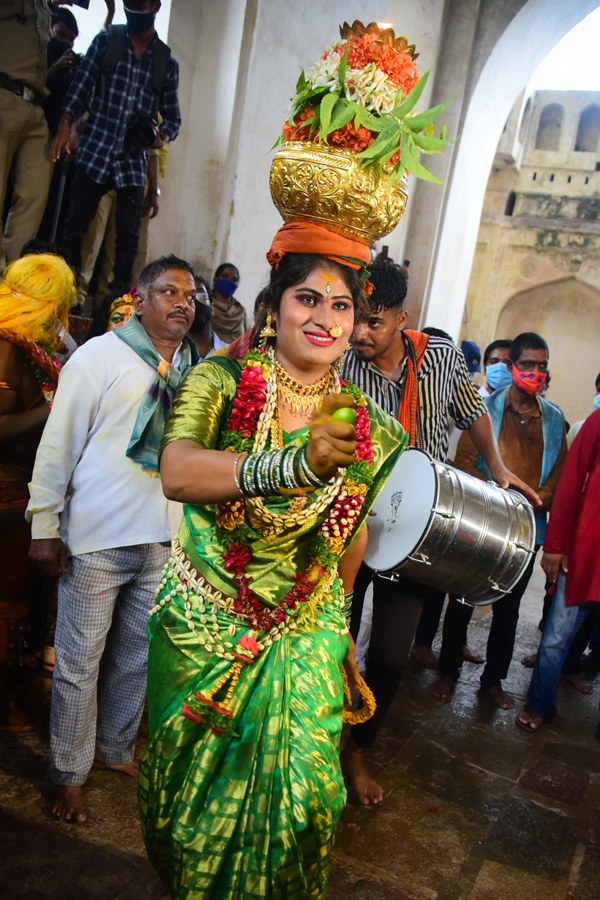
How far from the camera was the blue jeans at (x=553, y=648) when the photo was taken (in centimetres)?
471

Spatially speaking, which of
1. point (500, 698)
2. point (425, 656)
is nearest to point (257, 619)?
point (500, 698)

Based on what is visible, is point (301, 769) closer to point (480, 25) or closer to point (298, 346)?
point (298, 346)

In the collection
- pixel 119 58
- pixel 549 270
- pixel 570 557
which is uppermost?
pixel 549 270

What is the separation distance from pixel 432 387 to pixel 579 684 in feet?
10.2

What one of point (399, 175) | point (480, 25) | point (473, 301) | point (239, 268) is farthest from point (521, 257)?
point (399, 175)

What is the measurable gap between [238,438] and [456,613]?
3375 millimetres

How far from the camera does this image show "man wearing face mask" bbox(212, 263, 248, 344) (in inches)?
292

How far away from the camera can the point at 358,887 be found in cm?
291

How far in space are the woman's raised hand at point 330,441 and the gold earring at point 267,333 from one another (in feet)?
2.62

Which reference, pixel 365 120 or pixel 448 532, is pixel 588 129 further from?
pixel 365 120

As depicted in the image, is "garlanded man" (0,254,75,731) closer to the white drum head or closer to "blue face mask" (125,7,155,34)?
the white drum head

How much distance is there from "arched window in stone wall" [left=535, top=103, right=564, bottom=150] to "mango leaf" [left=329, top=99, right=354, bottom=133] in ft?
101

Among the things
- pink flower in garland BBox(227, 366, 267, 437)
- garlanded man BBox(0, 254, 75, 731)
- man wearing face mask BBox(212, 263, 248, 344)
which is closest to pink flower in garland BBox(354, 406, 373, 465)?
pink flower in garland BBox(227, 366, 267, 437)

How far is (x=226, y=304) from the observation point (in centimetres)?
747
